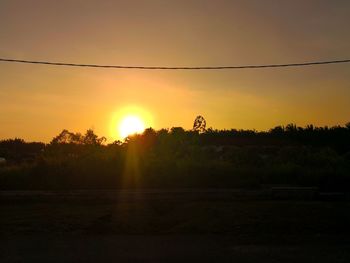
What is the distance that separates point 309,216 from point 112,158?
13104mm

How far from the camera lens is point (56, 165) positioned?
26031mm

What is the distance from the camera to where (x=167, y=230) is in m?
15.3

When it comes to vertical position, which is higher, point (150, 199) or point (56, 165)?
point (56, 165)

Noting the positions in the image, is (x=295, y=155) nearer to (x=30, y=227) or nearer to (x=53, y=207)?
(x=53, y=207)

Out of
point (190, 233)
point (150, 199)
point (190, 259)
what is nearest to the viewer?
point (190, 259)

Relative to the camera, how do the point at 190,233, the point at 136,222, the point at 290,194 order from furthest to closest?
the point at 290,194 → the point at 136,222 → the point at 190,233

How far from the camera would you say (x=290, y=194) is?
22.7 meters

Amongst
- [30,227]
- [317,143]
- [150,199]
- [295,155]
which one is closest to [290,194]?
[150,199]

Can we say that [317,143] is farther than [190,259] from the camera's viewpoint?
Yes

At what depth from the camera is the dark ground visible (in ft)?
38.2

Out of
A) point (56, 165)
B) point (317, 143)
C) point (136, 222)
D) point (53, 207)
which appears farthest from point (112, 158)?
point (317, 143)

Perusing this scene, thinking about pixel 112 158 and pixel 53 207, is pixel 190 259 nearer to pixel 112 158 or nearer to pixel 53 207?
pixel 53 207

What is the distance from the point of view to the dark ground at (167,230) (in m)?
11.6

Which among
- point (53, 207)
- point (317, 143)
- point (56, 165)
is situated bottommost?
point (53, 207)
